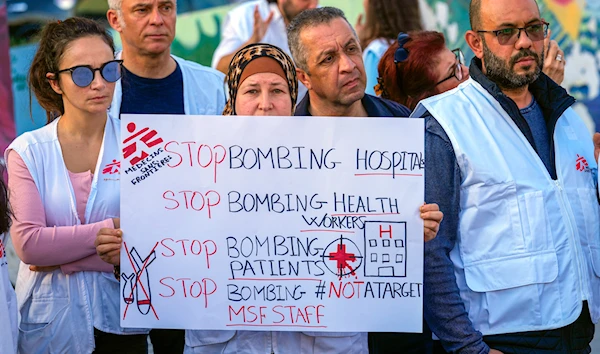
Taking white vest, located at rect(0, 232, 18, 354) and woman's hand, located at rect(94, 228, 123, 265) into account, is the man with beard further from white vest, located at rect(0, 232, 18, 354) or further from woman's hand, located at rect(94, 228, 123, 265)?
white vest, located at rect(0, 232, 18, 354)

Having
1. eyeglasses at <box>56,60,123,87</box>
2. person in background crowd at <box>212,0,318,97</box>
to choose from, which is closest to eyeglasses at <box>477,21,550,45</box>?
eyeglasses at <box>56,60,123,87</box>

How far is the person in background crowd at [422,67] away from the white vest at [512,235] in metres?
0.99

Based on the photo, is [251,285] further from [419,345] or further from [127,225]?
[419,345]

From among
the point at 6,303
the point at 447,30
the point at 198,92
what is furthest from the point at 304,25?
the point at 447,30

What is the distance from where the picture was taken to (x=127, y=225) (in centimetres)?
338

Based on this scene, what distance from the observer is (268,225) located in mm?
3395

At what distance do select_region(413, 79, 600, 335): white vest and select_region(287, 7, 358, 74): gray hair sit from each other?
2.73 ft

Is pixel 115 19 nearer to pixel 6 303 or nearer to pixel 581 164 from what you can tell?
pixel 6 303

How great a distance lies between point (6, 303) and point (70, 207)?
1.65 ft

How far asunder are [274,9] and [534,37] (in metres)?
2.87

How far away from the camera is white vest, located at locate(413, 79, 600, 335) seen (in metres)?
3.35

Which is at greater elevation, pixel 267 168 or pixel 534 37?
pixel 534 37

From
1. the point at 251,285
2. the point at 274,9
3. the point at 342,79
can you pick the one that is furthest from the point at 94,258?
the point at 274,9

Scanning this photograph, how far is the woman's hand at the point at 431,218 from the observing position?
10.8 ft
